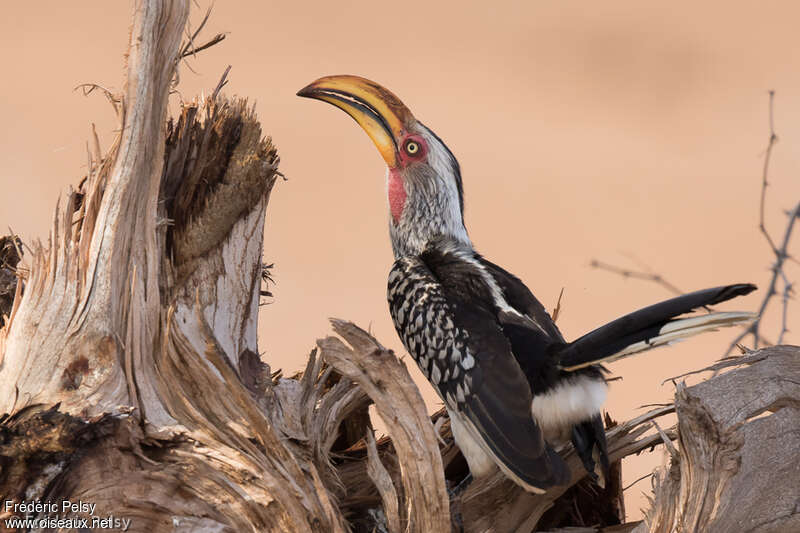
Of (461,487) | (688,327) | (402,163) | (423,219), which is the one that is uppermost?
(402,163)

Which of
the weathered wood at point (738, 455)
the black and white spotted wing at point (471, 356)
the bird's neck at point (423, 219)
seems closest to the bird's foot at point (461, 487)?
the black and white spotted wing at point (471, 356)

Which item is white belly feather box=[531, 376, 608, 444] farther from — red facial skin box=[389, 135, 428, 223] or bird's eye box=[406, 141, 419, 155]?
bird's eye box=[406, 141, 419, 155]

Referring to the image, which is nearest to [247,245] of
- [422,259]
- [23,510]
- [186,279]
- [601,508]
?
[186,279]

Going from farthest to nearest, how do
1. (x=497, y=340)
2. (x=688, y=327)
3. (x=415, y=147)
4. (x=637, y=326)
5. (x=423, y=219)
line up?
(x=415, y=147) → (x=423, y=219) → (x=497, y=340) → (x=637, y=326) → (x=688, y=327)

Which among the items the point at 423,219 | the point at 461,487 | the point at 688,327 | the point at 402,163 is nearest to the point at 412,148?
the point at 402,163

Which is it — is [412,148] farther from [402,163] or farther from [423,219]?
[423,219]

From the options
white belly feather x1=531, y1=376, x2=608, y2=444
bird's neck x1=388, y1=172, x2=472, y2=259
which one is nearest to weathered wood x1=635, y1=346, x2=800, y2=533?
white belly feather x1=531, y1=376, x2=608, y2=444

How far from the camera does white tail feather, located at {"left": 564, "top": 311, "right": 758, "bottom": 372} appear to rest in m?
3.22

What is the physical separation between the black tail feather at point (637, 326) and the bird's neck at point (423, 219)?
1.39 meters

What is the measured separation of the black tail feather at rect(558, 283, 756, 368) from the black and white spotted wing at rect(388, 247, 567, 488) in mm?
304

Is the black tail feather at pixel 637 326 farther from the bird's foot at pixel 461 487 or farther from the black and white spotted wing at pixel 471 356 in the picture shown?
the bird's foot at pixel 461 487

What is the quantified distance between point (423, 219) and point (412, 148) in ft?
1.49

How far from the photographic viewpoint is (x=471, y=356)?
3906 millimetres

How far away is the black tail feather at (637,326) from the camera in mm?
3217
